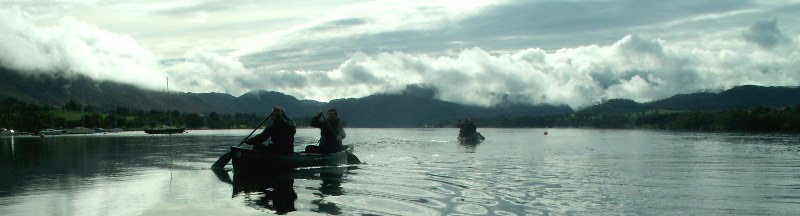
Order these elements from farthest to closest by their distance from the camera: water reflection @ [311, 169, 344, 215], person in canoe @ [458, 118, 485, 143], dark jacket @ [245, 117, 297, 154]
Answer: person in canoe @ [458, 118, 485, 143] < dark jacket @ [245, 117, 297, 154] < water reflection @ [311, 169, 344, 215]

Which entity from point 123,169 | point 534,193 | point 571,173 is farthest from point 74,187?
point 571,173

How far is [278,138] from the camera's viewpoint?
35469 mm

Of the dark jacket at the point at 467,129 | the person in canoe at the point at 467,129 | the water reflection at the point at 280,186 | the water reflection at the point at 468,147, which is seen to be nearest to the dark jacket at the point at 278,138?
the water reflection at the point at 280,186

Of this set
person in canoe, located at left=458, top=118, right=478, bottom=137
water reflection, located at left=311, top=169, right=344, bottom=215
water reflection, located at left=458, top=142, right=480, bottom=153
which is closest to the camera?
water reflection, located at left=311, top=169, right=344, bottom=215

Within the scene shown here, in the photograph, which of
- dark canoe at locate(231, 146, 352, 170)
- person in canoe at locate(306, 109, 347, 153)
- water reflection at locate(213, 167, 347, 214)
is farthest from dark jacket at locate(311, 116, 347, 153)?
dark canoe at locate(231, 146, 352, 170)

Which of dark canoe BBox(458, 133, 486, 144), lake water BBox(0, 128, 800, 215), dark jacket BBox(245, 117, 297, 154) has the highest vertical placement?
dark jacket BBox(245, 117, 297, 154)

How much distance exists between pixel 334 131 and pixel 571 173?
13091 millimetres

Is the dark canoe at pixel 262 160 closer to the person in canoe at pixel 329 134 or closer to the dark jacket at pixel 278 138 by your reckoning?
the dark jacket at pixel 278 138

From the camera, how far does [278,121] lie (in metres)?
34.2

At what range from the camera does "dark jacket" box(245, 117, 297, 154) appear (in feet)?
113

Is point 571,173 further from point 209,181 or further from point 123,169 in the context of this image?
point 123,169

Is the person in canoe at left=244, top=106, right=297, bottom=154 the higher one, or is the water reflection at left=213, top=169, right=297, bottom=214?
the person in canoe at left=244, top=106, right=297, bottom=154

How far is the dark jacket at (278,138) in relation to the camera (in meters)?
34.6

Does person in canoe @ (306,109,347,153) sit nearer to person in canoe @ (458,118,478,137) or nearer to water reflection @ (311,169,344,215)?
water reflection @ (311,169,344,215)
